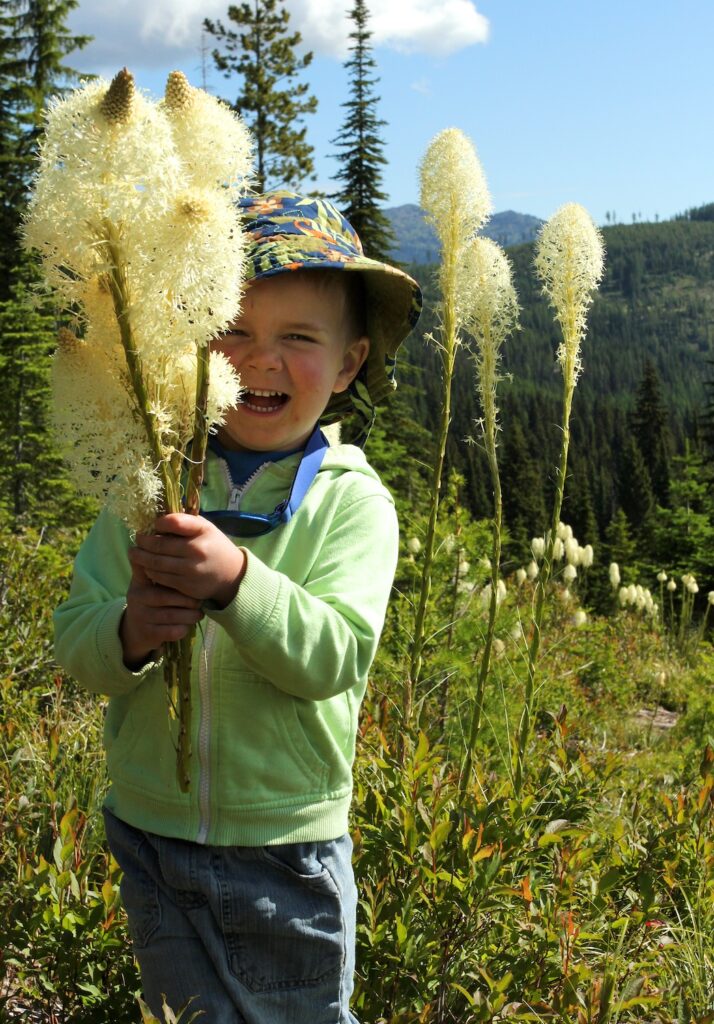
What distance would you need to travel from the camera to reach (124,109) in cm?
110

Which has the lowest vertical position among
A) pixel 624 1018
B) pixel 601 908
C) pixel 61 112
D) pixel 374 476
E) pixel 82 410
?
pixel 624 1018

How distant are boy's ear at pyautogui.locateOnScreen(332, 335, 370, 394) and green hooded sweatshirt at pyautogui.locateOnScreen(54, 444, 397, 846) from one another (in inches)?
13.2

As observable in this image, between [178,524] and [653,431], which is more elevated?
[178,524]

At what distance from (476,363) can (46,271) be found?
205 centimetres

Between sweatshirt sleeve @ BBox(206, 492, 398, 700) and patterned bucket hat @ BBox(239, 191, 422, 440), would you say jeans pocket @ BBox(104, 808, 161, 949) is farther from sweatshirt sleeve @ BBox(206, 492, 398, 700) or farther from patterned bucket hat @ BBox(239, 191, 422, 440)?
patterned bucket hat @ BBox(239, 191, 422, 440)

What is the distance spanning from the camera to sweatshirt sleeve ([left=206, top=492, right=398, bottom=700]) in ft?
5.08

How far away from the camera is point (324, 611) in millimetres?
1662

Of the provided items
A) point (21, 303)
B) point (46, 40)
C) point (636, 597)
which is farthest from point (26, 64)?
point (636, 597)

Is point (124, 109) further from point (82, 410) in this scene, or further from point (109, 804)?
point (109, 804)

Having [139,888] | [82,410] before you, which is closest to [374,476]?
[82,410]

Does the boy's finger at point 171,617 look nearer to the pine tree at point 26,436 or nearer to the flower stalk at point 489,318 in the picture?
the flower stalk at point 489,318

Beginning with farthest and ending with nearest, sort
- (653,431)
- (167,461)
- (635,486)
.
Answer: (653,431) < (635,486) < (167,461)

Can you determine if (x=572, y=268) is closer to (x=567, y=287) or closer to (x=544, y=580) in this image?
(x=567, y=287)

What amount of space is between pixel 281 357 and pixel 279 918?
112 cm
